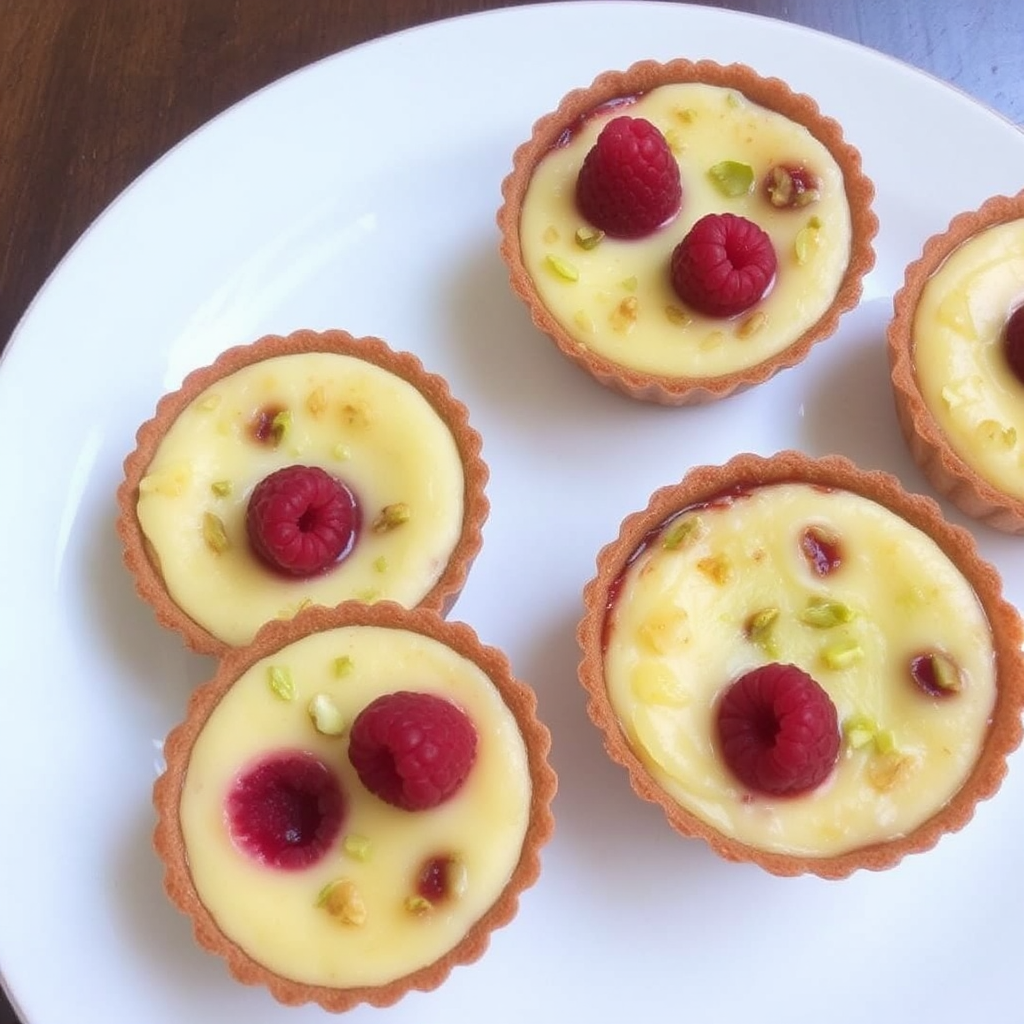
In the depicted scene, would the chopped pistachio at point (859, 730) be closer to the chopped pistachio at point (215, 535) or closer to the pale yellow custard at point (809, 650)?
the pale yellow custard at point (809, 650)

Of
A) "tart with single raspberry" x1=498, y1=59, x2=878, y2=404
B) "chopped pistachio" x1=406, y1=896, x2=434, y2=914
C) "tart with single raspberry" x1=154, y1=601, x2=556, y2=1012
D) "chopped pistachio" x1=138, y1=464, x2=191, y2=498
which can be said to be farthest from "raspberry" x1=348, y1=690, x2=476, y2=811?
"tart with single raspberry" x1=498, y1=59, x2=878, y2=404

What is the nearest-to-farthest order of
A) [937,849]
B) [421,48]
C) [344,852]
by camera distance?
[344,852] < [937,849] < [421,48]

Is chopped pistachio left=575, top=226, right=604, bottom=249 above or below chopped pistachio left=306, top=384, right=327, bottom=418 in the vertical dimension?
above

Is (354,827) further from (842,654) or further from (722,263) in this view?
(722,263)

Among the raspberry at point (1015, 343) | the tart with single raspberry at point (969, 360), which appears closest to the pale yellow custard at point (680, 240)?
the tart with single raspberry at point (969, 360)

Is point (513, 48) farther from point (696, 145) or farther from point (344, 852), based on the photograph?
point (344, 852)

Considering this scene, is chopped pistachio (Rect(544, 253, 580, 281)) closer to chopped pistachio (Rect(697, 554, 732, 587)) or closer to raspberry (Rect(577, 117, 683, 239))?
raspberry (Rect(577, 117, 683, 239))

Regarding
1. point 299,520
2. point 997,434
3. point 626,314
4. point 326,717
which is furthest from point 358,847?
point 997,434

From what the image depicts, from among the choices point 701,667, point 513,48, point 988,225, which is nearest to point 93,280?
point 513,48
